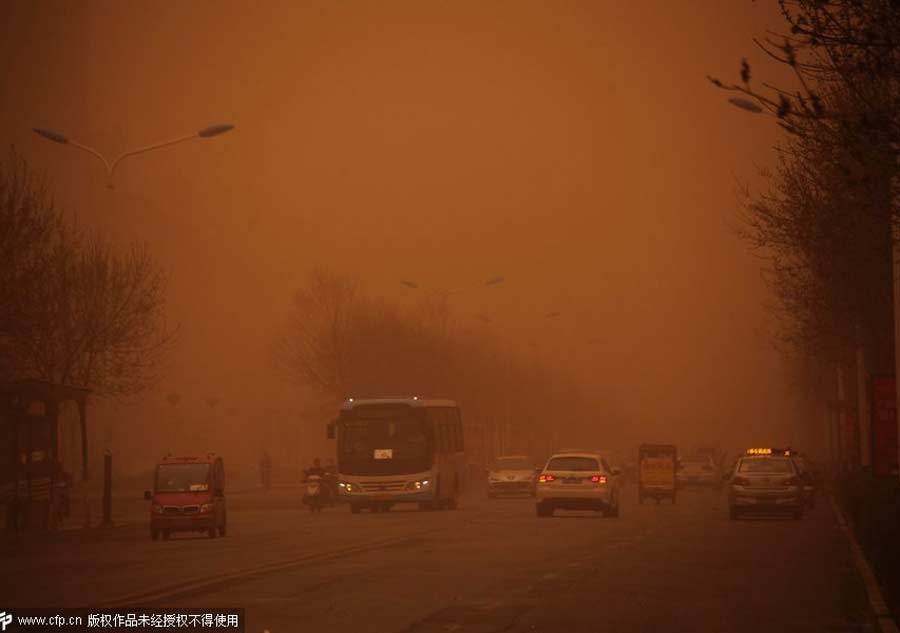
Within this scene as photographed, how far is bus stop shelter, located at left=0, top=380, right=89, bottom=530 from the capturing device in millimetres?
36219

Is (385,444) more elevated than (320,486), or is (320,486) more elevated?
(385,444)

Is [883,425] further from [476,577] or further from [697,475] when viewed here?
[697,475]

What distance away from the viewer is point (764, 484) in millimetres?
45312

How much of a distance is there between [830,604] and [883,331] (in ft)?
72.9

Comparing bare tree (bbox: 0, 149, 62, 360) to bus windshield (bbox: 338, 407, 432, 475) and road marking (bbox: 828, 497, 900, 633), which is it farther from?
road marking (bbox: 828, 497, 900, 633)

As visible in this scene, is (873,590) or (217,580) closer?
(873,590)

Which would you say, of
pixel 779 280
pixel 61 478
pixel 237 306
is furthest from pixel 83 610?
pixel 237 306

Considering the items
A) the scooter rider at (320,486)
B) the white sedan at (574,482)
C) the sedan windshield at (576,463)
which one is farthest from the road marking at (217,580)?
the scooter rider at (320,486)

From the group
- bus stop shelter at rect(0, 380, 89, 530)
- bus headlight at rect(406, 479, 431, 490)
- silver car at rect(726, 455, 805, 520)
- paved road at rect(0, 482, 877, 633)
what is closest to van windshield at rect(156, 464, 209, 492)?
paved road at rect(0, 482, 877, 633)

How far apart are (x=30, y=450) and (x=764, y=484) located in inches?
798

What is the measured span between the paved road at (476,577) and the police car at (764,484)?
323 cm

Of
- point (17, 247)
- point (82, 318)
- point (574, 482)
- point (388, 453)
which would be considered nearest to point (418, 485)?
point (388, 453)

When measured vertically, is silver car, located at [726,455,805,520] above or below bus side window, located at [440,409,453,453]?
below

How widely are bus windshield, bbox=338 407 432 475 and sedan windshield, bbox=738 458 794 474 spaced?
10.9 m
